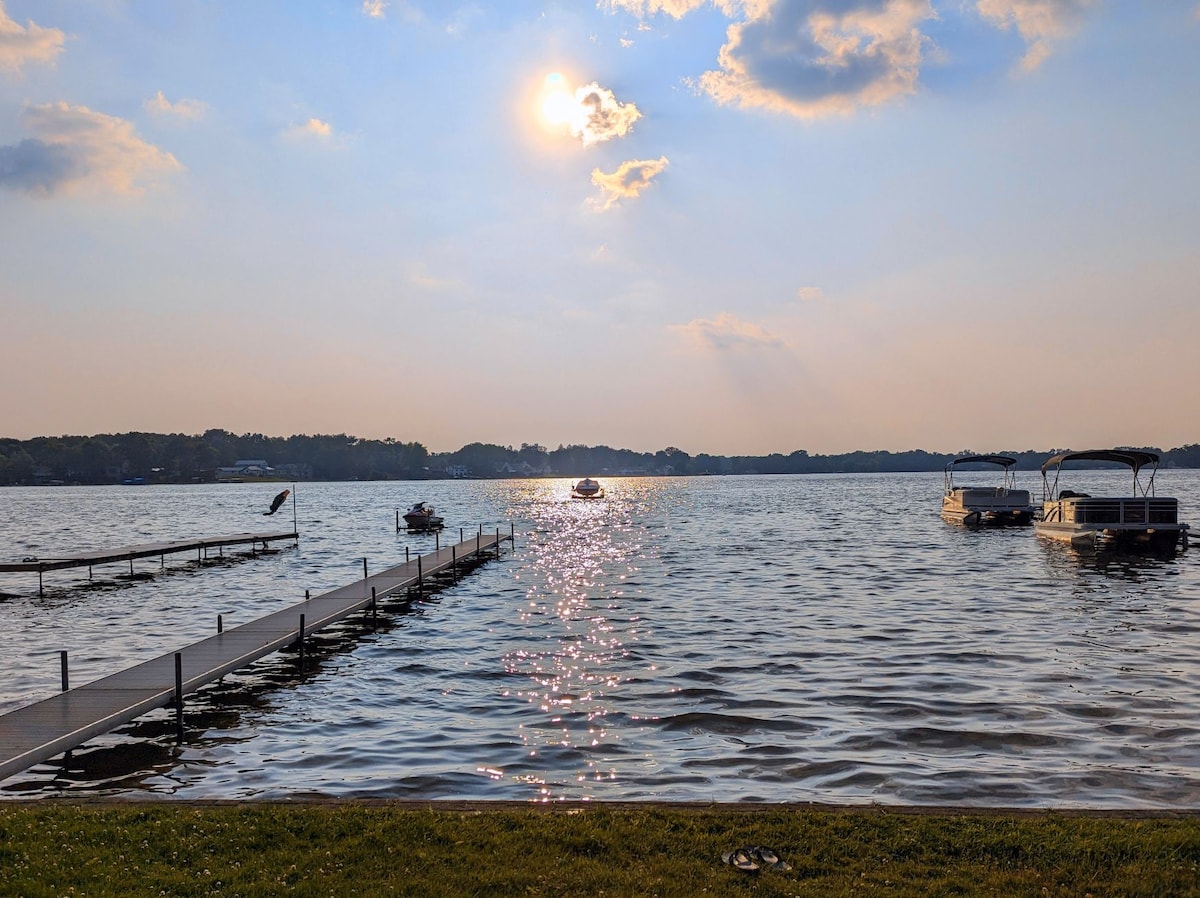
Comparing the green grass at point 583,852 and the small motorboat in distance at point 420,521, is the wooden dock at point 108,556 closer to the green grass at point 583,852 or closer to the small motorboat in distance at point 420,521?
the small motorboat in distance at point 420,521

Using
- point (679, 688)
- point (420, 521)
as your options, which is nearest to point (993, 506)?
point (420, 521)

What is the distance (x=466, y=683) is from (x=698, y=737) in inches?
277

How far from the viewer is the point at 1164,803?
38.5 ft

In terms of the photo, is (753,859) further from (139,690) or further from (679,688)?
(139,690)

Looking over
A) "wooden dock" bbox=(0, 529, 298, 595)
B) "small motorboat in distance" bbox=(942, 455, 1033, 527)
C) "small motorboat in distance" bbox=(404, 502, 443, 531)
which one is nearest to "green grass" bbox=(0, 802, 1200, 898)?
"wooden dock" bbox=(0, 529, 298, 595)

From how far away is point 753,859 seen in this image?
8484mm

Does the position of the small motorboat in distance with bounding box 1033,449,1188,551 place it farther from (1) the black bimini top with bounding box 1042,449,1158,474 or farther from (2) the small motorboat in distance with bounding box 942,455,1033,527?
(2) the small motorboat in distance with bounding box 942,455,1033,527

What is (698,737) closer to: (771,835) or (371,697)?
(771,835)

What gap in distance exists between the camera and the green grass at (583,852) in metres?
7.93

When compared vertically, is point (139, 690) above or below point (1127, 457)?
below

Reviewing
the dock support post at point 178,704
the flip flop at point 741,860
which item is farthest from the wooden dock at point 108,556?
the flip flop at point 741,860

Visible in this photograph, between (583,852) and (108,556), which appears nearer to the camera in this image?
(583,852)

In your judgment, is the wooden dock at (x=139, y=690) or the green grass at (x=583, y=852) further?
the wooden dock at (x=139, y=690)

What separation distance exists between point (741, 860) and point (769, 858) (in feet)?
0.96
